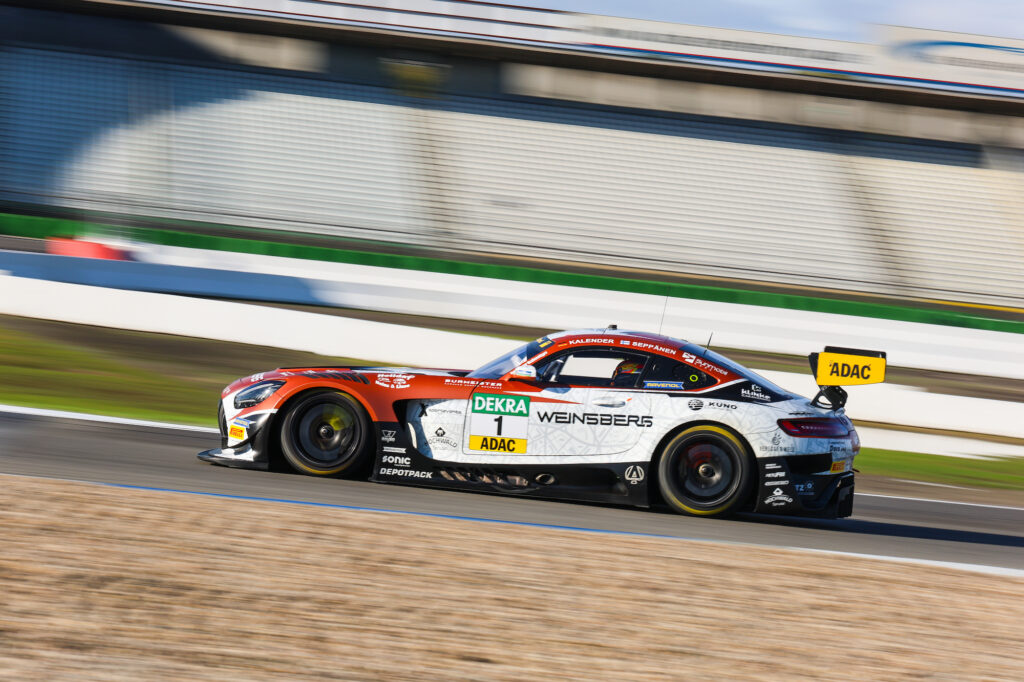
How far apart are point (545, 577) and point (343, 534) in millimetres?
1058

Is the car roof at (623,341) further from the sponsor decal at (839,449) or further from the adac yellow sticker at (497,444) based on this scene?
the sponsor decal at (839,449)

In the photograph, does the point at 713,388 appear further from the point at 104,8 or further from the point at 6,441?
the point at 104,8

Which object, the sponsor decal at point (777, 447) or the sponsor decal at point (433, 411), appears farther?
the sponsor decal at point (433, 411)

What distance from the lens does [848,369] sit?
658cm

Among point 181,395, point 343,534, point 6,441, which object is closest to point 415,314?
point 181,395

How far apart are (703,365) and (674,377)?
21cm

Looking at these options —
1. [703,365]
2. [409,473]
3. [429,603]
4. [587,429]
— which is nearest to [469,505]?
[409,473]

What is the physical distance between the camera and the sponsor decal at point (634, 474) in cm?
656

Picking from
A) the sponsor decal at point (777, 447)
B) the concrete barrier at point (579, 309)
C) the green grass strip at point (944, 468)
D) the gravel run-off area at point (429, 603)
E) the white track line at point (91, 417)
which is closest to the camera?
the gravel run-off area at point (429, 603)

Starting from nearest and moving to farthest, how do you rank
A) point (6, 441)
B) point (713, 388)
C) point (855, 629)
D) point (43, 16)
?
1. point (855, 629)
2. point (713, 388)
3. point (6, 441)
4. point (43, 16)

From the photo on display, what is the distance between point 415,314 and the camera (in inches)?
626

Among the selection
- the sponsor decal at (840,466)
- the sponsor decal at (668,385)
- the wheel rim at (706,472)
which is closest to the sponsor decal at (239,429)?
the sponsor decal at (668,385)

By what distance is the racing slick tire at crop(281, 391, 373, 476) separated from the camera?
Result: 6.69 metres

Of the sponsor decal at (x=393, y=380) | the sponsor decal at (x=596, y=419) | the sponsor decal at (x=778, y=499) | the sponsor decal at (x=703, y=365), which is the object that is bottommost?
the sponsor decal at (x=778, y=499)
